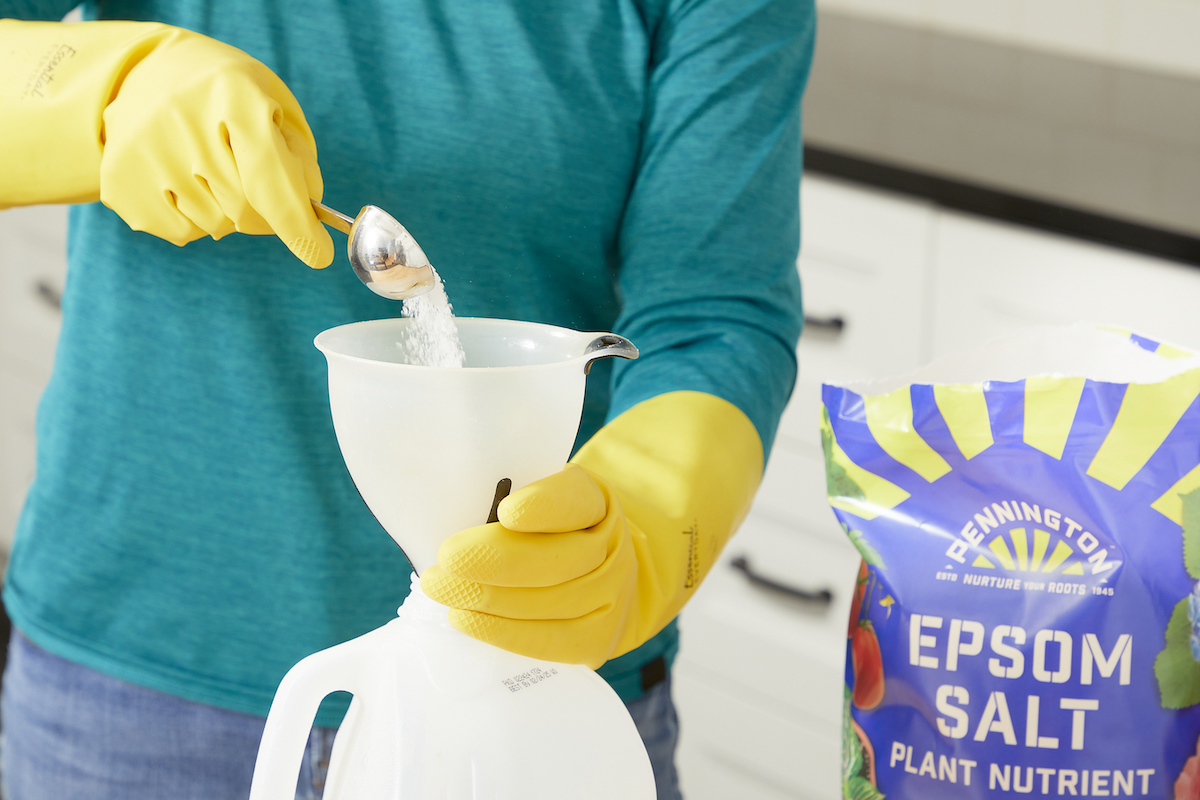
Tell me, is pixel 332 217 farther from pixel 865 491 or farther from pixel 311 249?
pixel 865 491

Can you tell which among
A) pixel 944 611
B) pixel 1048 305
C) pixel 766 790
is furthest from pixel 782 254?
pixel 766 790

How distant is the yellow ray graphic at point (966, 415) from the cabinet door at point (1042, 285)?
0.69m

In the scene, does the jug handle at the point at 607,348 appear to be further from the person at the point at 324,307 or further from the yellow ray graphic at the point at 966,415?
the yellow ray graphic at the point at 966,415

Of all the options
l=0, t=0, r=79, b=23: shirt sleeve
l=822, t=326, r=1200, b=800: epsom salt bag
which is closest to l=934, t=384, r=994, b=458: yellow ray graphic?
l=822, t=326, r=1200, b=800: epsom salt bag

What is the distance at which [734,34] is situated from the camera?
1.68 ft

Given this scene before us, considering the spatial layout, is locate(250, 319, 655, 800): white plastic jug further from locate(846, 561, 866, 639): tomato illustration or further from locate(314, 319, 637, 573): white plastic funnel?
locate(846, 561, 866, 639): tomato illustration

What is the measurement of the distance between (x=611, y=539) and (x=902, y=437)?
0.42 feet

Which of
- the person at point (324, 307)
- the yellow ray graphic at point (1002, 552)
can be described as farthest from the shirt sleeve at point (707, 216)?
the yellow ray graphic at point (1002, 552)

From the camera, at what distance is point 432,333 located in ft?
1.12

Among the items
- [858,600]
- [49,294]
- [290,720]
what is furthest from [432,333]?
[49,294]

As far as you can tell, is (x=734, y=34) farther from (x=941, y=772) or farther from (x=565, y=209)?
(x=941, y=772)

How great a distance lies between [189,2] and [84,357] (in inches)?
7.3

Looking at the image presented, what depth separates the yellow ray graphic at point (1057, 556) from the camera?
44cm

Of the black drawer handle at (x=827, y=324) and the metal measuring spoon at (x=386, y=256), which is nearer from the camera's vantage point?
the metal measuring spoon at (x=386, y=256)
